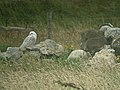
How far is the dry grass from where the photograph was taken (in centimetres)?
694

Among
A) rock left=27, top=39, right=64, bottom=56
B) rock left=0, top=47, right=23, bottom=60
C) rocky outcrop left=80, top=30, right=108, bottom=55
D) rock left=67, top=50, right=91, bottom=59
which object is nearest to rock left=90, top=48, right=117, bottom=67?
rock left=67, top=50, right=91, bottom=59

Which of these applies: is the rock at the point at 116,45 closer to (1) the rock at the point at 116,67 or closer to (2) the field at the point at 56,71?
(2) the field at the point at 56,71

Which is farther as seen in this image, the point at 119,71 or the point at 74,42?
the point at 74,42

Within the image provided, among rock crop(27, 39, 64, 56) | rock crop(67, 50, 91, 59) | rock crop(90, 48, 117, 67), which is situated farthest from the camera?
rock crop(27, 39, 64, 56)

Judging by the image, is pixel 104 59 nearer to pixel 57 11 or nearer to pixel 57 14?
pixel 57 14

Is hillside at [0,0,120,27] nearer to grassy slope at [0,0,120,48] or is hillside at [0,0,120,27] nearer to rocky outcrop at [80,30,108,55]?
grassy slope at [0,0,120,48]

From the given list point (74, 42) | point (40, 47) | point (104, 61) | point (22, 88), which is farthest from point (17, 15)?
point (22, 88)

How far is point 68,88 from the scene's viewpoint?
689 cm

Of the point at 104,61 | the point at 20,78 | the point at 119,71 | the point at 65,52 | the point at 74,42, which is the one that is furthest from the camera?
the point at 74,42

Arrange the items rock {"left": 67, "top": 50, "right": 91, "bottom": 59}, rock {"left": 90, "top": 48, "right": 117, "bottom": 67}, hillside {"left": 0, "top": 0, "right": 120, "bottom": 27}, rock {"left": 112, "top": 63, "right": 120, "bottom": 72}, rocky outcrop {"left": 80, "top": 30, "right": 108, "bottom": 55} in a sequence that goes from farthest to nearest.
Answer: hillside {"left": 0, "top": 0, "right": 120, "bottom": 27}, rocky outcrop {"left": 80, "top": 30, "right": 108, "bottom": 55}, rock {"left": 67, "top": 50, "right": 91, "bottom": 59}, rock {"left": 90, "top": 48, "right": 117, "bottom": 67}, rock {"left": 112, "top": 63, "right": 120, "bottom": 72}

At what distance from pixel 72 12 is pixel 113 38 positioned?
1136 cm

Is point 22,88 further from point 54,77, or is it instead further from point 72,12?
point 72,12

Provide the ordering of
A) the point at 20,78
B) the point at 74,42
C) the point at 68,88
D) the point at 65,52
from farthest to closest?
the point at 74,42 → the point at 65,52 → the point at 20,78 → the point at 68,88

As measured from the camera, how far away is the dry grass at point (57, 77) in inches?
273
